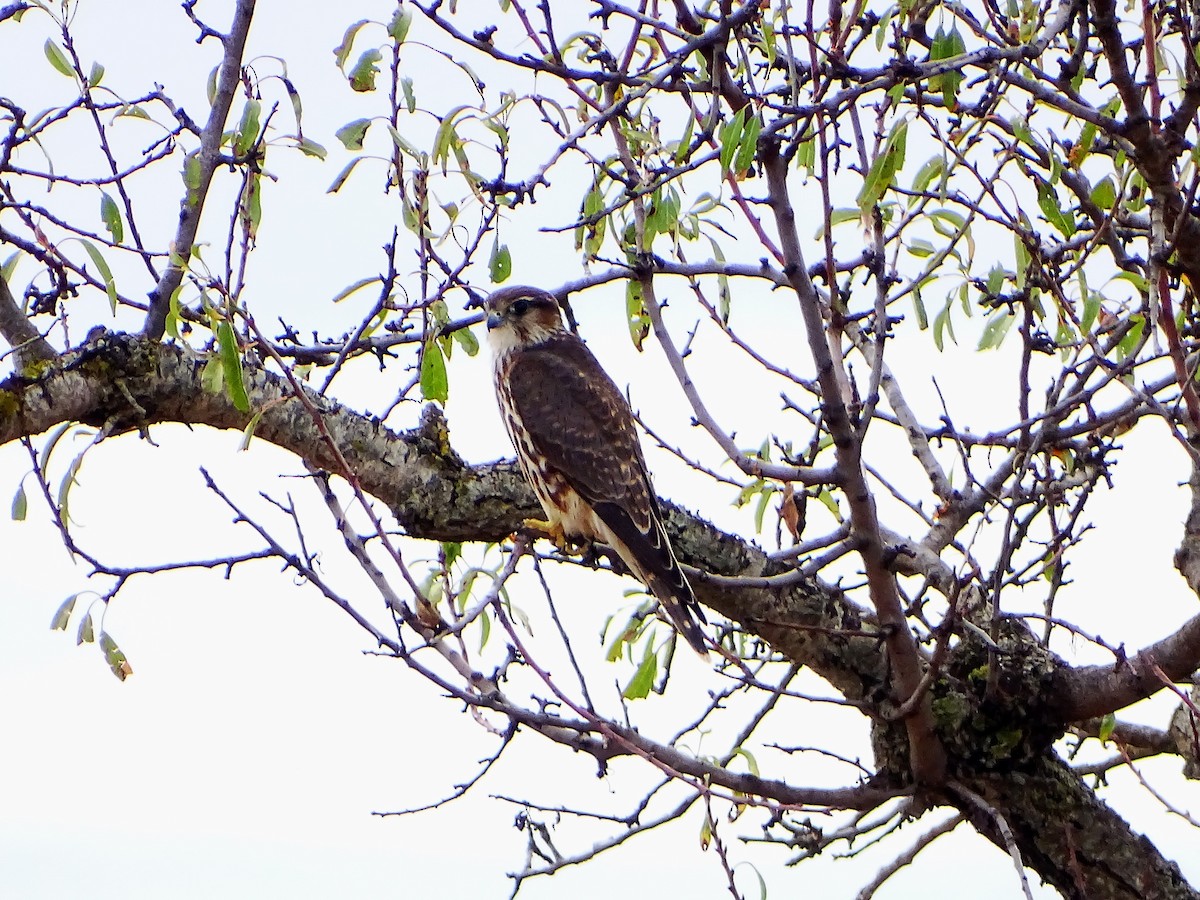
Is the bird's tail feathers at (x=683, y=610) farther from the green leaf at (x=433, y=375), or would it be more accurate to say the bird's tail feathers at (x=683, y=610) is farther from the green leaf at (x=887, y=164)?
the green leaf at (x=887, y=164)

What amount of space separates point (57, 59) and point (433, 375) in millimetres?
1101

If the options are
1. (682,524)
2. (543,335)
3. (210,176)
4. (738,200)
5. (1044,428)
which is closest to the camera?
(738,200)

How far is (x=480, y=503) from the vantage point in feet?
10.9

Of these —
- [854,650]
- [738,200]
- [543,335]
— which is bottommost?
[854,650]

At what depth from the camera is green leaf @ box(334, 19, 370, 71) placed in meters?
2.66

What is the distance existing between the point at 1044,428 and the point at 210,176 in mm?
1904

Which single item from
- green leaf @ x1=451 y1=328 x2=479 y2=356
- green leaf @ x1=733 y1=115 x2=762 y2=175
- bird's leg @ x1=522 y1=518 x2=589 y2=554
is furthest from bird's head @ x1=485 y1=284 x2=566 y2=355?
green leaf @ x1=733 y1=115 x2=762 y2=175

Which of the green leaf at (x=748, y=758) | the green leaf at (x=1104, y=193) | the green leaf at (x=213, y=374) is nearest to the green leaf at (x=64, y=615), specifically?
the green leaf at (x=213, y=374)

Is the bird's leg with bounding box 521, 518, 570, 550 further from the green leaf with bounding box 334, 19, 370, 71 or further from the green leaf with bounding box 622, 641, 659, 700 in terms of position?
the green leaf with bounding box 334, 19, 370, 71

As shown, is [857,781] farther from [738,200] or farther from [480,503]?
[738,200]

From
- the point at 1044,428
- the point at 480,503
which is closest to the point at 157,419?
the point at 480,503

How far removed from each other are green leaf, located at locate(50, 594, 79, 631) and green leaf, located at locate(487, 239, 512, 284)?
1164mm

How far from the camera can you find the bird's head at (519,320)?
4.83m

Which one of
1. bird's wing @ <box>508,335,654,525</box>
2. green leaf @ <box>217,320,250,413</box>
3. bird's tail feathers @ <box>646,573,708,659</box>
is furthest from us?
bird's wing @ <box>508,335,654,525</box>
